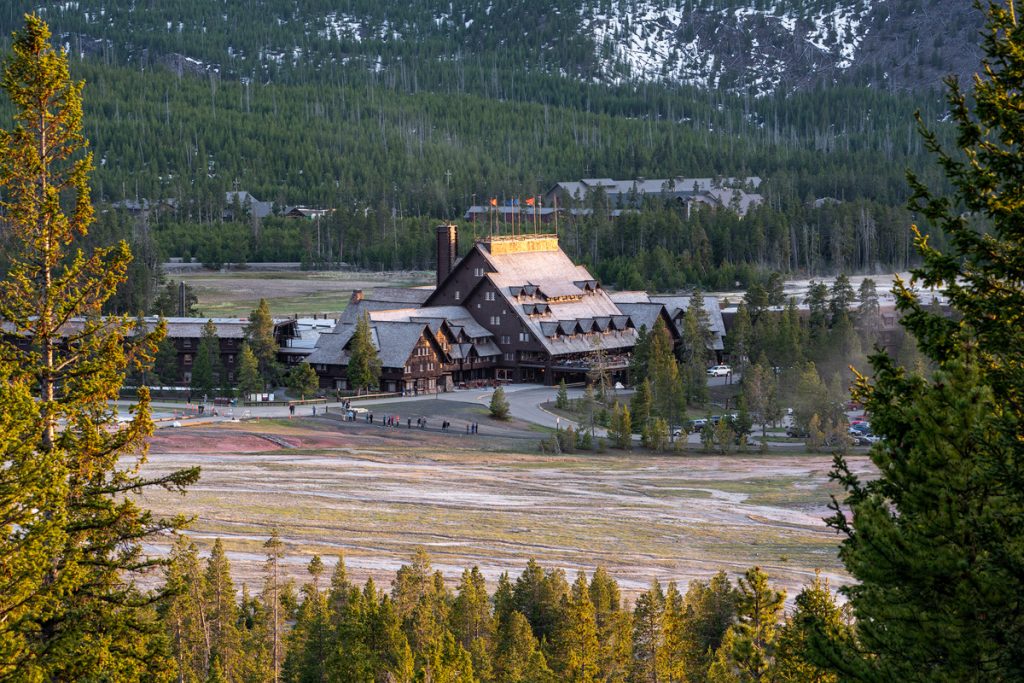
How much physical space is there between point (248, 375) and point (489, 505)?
28136 mm

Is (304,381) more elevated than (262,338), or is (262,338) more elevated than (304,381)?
(262,338)

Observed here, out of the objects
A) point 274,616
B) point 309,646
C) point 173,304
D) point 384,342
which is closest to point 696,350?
point 384,342

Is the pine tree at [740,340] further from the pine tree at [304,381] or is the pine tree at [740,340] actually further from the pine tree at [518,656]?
the pine tree at [518,656]

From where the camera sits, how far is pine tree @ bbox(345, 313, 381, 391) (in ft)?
295

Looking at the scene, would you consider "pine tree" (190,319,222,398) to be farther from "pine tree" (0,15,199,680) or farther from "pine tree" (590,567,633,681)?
"pine tree" (0,15,199,680)

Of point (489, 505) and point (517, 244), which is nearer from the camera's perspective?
point (489, 505)

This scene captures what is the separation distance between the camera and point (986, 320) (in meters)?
15.7

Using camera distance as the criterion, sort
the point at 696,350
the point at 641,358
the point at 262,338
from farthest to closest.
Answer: the point at 696,350 < the point at 641,358 < the point at 262,338

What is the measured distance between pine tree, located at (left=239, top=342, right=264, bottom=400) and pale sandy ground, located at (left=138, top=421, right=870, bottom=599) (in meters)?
8.46

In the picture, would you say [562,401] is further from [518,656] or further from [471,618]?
[518,656]

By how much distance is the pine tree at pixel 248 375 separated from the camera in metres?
87.3

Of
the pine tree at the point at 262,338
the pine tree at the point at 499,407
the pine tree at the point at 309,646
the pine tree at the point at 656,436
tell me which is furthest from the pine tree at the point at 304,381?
the pine tree at the point at 309,646

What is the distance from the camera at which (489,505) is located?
209 feet

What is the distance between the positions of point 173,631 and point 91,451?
19169mm
